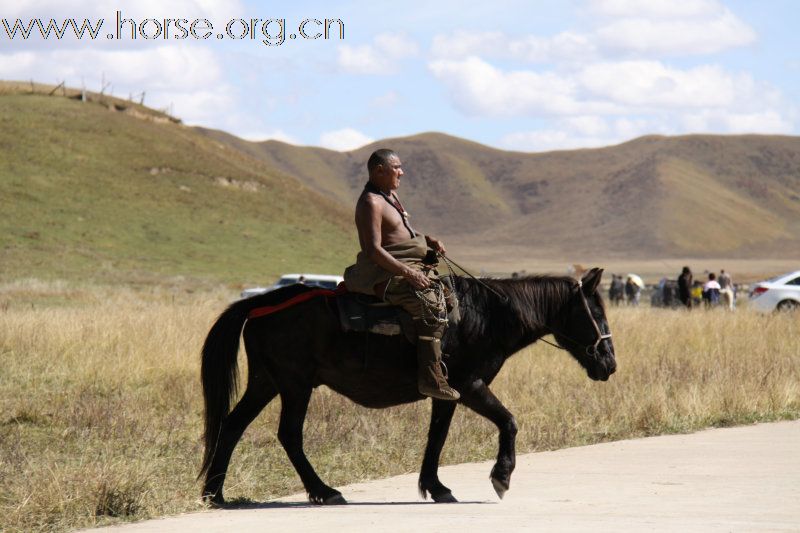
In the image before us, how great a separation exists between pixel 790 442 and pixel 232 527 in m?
5.50

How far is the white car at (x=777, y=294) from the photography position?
31641 millimetres

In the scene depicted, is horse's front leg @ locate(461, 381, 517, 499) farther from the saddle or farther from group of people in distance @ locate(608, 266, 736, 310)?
group of people in distance @ locate(608, 266, 736, 310)

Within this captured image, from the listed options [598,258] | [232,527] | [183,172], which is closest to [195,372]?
[232,527]

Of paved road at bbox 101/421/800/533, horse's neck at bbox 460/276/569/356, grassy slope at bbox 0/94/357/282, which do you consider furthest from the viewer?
grassy slope at bbox 0/94/357/282

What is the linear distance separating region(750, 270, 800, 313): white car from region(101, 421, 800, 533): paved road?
2180 cm

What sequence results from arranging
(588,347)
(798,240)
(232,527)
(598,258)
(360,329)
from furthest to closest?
(798,240) → (598,258) → (588,347) → (360,329) → (232,527)

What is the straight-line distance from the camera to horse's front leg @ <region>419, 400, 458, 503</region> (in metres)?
8.35

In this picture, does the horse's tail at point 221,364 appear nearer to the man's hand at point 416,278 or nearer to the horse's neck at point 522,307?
the man's hand at point 416,278

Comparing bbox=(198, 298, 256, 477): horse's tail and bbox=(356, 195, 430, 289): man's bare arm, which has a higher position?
bbox=(356, 195, 430, 289): man's bare arm

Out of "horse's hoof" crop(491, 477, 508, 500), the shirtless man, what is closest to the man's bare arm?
the shirtless man

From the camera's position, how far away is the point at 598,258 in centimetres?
15775

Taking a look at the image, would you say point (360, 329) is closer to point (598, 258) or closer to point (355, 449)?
point (355, 449)

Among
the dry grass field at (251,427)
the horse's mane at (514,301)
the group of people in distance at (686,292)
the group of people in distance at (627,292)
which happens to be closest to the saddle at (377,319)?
the horse's mane at (514,301)

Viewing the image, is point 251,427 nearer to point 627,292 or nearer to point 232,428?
point 232,428
